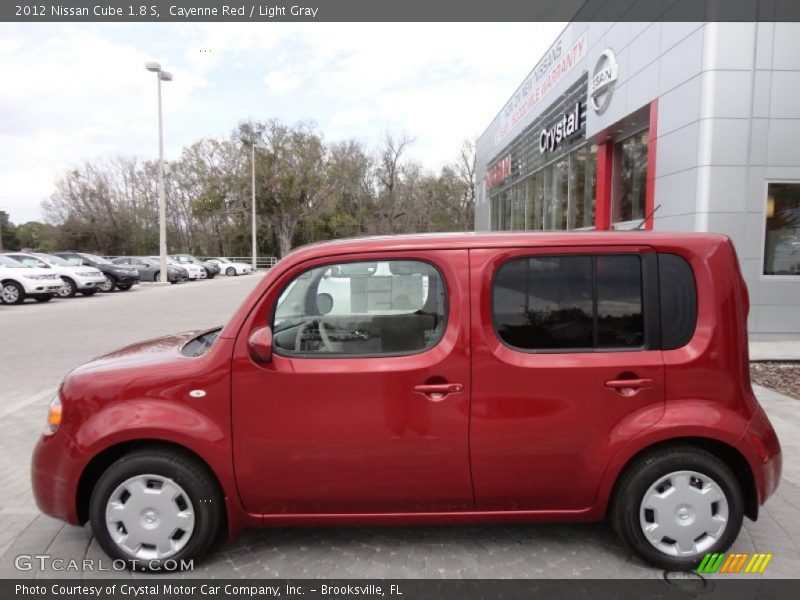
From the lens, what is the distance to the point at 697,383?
273 centimetres

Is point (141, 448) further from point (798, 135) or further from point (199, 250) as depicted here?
point (199, 250)

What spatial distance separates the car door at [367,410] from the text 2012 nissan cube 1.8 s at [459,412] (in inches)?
0.4

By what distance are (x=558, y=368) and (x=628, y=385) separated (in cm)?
37

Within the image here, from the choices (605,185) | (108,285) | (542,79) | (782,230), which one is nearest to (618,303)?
(782,230)

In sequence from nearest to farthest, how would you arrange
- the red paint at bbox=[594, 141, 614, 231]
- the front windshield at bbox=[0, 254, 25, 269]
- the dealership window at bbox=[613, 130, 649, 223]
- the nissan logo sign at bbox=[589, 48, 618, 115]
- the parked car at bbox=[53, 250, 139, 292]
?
the dealership window at bbox=[613, 130, 649, 223], the nissan logo sign at bbox=[589, 48, 618, 115], the red paint at bbox=[594, 141, 614, 231], the front windshield at bbox=[0, 254, 25, 269], the parked car at bbox=[53, 250, 139, 292]

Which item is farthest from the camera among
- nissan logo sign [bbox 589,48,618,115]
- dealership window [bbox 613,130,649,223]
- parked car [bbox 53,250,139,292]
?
parked car [bbox 53,250,139,292]

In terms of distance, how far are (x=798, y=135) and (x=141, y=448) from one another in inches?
418

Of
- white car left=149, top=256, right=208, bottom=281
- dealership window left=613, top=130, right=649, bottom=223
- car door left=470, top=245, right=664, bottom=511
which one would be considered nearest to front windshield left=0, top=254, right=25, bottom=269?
white car left=149, top=256, right=208, bottom=281

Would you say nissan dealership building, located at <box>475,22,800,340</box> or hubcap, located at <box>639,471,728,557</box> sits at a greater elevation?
nissan dealership building, located at <box>475,22,800,340</box>

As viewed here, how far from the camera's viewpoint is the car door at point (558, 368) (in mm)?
2709

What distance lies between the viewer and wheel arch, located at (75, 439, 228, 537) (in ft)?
9.09

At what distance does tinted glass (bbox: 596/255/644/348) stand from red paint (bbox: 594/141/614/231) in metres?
11.7
